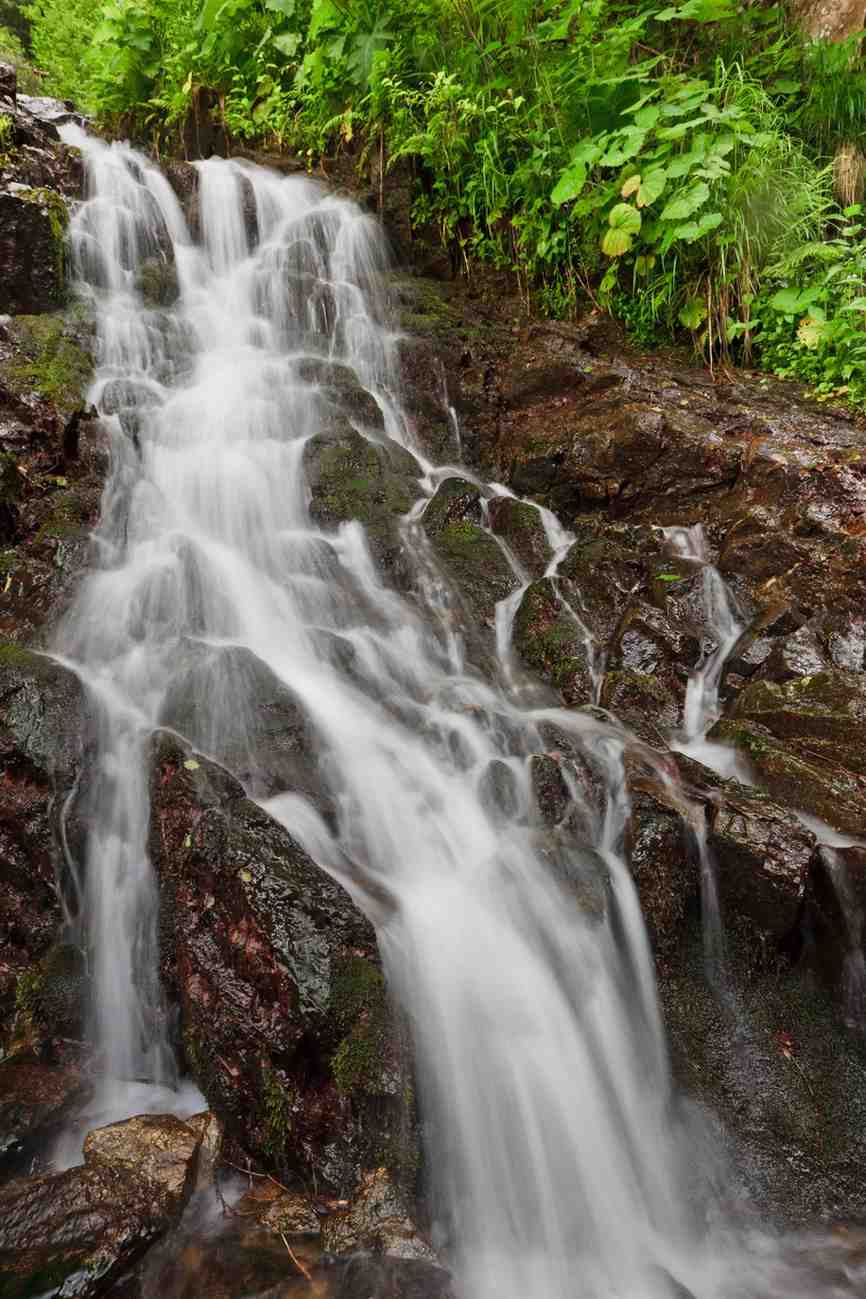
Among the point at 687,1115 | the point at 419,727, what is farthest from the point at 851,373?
the point at 687,1115

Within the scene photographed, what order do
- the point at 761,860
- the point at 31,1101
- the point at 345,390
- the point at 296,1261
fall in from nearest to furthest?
1. the point at 296,1261
2. the point at 31,1101
3. the point at 761,860
4. the point at 345,390

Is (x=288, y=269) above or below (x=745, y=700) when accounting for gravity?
above

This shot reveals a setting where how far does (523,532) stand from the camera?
230 inches

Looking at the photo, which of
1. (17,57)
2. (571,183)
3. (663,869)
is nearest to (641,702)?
(663,869)

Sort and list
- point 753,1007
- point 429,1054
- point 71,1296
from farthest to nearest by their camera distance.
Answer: point 753,1007 → point 429,1054 → point 71,1296

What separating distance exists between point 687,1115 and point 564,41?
882cm

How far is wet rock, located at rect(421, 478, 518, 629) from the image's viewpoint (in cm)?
547

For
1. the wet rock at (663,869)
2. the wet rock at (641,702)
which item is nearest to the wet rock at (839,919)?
the wet rock at (663,869)

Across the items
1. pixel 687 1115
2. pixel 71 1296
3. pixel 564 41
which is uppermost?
pixel 564 41

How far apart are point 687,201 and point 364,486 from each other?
11.8 ft

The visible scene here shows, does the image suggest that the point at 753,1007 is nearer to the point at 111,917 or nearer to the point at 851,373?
the point at 111,917

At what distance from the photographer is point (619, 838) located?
3596 mm

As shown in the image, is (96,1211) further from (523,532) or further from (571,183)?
(571,183)

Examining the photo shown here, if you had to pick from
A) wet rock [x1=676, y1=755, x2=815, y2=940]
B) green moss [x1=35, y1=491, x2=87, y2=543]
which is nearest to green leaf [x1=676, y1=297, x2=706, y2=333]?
wet rock [x1=676, y1=755, x2=815, y2=940]
